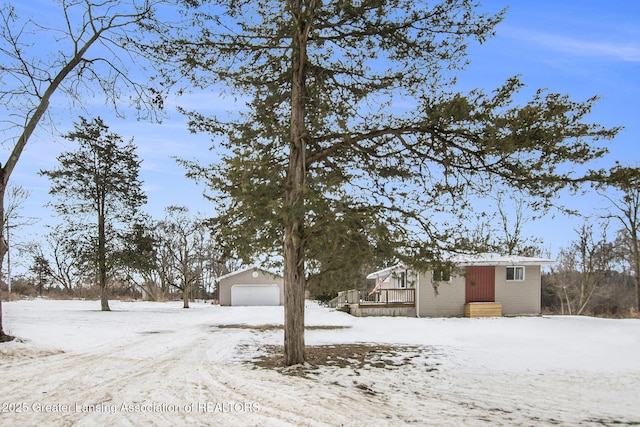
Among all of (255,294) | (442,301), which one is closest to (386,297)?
(442,301)

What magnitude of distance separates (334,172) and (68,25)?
7608 mm

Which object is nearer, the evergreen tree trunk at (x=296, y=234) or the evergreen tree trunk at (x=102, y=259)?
the evergreen tree trunk at (x=296, y=234)

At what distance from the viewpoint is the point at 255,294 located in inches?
1681

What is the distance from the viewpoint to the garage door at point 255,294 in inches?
1677

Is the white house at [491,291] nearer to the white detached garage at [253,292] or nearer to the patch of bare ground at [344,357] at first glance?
the patch of bare ground at [344,357]

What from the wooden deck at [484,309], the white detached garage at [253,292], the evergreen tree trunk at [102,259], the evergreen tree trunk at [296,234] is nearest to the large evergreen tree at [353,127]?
the evergreen tree trunk at [296,234]

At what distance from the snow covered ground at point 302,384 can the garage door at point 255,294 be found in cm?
2844

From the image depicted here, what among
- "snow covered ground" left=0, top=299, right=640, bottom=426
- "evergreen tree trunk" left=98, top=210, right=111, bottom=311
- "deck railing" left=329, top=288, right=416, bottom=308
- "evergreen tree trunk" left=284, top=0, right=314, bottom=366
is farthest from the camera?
"evergreen tree trunk" left=98, top=210, right=111, bottom=311

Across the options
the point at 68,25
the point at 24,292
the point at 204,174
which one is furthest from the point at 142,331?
the point at 24,292

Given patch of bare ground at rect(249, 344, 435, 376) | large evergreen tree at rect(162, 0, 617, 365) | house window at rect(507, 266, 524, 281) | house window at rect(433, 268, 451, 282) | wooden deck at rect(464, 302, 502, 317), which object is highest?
large evergreen tree at rect(162, 0, 617, 365)

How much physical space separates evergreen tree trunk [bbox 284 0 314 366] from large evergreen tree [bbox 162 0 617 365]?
3 centimetres

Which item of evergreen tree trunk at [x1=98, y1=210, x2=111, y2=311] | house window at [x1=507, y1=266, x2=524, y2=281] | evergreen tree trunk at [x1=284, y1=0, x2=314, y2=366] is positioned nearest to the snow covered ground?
evergreen tree trunk at [x1=284, y1=0, x2=314, y2=366]

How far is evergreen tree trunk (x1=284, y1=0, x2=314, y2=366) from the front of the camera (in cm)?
907

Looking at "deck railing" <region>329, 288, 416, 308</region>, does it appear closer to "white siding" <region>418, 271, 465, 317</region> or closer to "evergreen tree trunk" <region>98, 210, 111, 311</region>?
"white siding" <region>418, 271, 465, 317</region>
